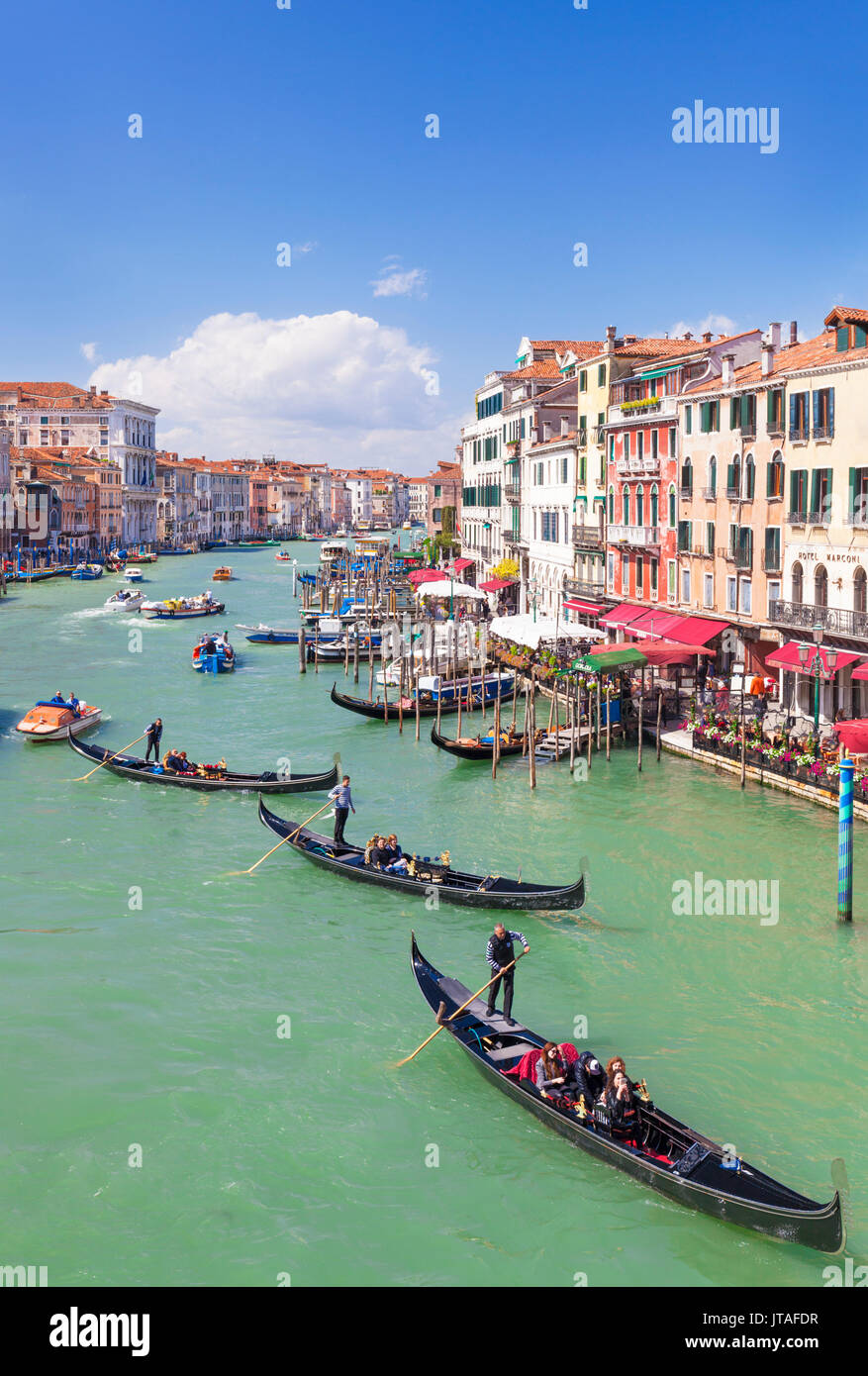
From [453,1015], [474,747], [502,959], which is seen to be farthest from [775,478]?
[453,1015]

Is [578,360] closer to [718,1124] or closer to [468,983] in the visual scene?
[468,983]

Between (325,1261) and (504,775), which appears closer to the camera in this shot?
(325,1261)

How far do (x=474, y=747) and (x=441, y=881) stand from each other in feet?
29.4

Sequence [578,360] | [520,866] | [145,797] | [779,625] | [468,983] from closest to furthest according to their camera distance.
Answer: [468,983] → [520,866] → [145,797] → [779,625] → [578,360]

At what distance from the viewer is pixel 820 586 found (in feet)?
75.5

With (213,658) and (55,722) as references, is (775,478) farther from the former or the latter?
(213,658)

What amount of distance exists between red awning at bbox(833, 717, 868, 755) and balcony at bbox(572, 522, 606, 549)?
647 inches

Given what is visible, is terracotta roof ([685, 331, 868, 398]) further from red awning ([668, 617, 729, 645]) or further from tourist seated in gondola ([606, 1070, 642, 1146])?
tourist seated in gondola ([606, 1070, 642, 1146])

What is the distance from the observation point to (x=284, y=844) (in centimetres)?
1870

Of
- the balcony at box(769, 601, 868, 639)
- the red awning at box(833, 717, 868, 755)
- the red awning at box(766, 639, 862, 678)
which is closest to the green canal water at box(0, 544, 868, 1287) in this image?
the red awning at box(833, 717, 868, 755)

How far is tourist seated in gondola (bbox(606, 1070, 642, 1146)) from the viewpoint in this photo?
9805mm

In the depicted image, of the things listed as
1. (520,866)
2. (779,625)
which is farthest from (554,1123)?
(779,625)
